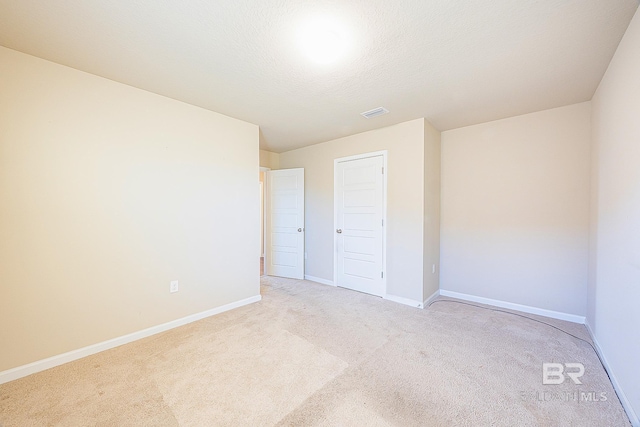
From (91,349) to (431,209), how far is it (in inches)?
162

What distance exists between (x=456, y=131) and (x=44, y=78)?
4649 millimetres

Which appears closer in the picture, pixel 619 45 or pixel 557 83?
pixel 619 45

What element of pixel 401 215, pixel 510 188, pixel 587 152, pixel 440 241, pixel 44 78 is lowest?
pixel 440 241

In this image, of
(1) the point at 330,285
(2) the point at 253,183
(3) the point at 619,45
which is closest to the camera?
(3) the point at 619,45

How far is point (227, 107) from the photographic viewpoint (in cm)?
294

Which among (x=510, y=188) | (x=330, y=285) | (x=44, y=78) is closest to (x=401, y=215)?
(x=510, y=188)

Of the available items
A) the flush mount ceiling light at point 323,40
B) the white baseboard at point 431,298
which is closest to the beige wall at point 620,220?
the white baseboard at point 431,298

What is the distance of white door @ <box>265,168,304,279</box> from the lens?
15.4ft

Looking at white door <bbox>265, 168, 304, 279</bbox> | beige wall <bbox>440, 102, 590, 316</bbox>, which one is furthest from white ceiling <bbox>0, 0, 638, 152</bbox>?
white door <bbox>265, 168, 304, 279</bbox>

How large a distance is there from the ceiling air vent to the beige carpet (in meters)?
2.54

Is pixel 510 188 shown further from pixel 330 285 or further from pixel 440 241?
pixel 330 285

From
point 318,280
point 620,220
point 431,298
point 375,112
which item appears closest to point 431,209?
point 431,298

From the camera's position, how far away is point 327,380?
1.86m

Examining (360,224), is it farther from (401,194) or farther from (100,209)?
(100,209)
